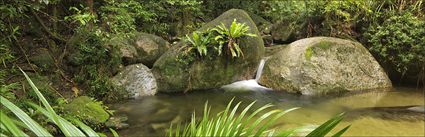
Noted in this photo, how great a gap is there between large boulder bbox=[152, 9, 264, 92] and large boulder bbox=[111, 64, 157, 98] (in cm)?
19

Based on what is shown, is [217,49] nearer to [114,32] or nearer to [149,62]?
[149,62]

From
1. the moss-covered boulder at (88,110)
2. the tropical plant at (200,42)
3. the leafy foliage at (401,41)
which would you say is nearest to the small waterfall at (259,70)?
the tropical plant at (200,42)

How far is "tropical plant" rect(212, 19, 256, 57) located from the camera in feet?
23.0

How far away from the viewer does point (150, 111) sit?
5.87 m

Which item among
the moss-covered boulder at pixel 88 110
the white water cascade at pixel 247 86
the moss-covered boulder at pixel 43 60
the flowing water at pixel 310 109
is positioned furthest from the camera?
the white water cascade at pixel 247 86

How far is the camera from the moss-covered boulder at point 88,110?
452cm

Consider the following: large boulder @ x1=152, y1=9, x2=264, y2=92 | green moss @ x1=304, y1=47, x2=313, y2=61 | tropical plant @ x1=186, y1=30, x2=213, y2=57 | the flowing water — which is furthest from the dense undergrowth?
green moss @ x1=304, y1=47, x2=313, y2=61

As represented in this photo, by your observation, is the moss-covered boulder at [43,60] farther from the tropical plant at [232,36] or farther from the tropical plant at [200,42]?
the tropical plant at [232,36]

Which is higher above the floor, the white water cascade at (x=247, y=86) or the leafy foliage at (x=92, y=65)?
the leafy foliage at (x=92, y=65)

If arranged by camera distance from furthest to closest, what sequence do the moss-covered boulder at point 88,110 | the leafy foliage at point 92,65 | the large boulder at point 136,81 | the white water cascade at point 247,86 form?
the white water cascade at point 247,86 < the large boulder at point 136,81 < the leafy foliage at point 92,65 < the moss-covered boulder at point 88,110

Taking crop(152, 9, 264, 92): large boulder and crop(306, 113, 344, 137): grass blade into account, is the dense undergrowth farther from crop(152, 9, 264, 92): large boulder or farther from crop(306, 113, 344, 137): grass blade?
crop(306, 113, 344, 137): grass blade

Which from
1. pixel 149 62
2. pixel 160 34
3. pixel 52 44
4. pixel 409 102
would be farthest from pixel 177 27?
pixel 409 102

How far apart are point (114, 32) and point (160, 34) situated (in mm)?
3418

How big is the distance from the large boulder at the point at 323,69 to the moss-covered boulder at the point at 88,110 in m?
4.09
